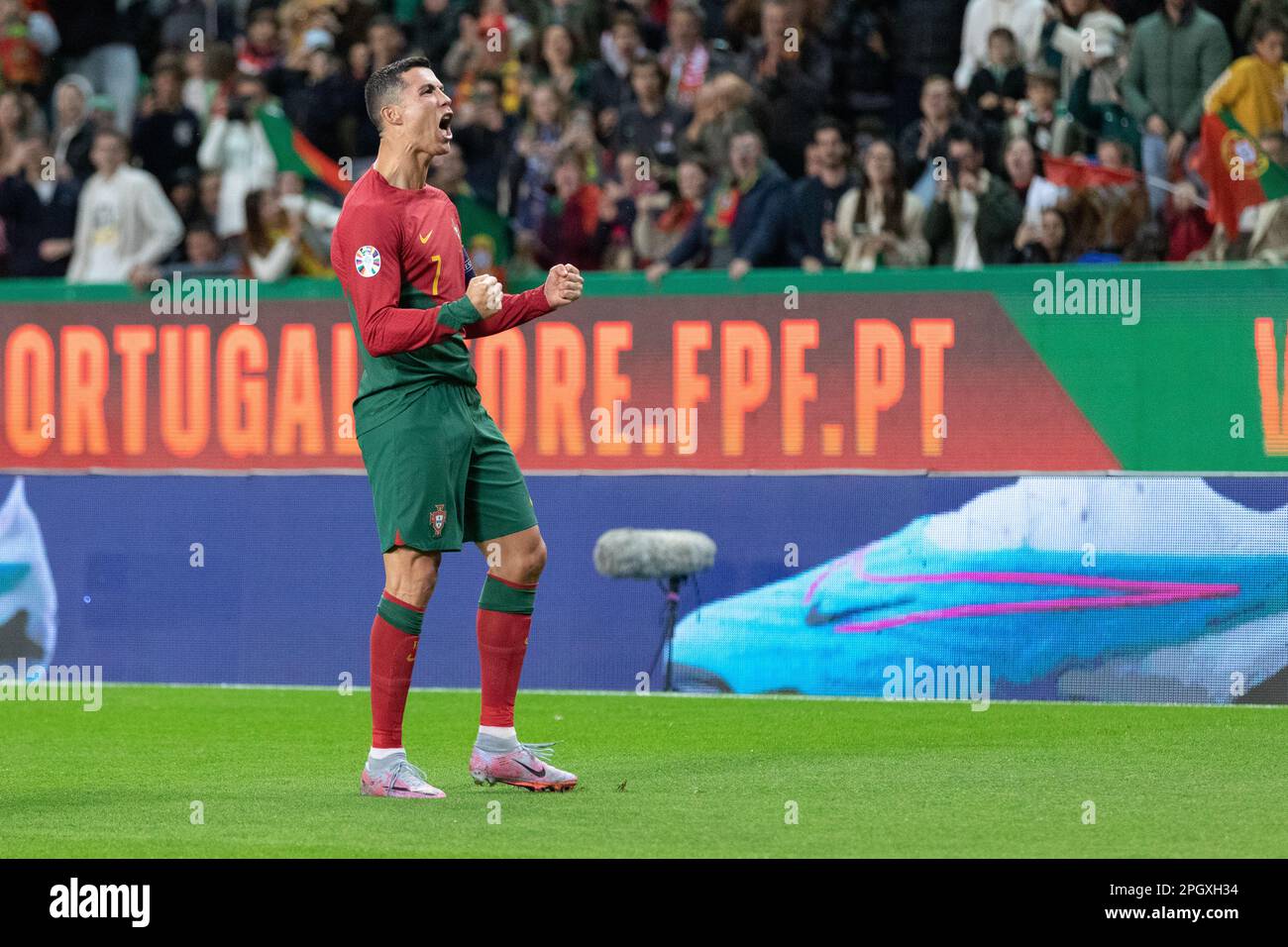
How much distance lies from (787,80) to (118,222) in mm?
4265

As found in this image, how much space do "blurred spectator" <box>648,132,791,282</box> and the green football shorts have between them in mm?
5002

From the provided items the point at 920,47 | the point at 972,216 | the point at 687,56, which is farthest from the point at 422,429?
the point at 920,47

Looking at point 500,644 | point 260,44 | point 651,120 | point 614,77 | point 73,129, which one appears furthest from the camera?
point 260,44

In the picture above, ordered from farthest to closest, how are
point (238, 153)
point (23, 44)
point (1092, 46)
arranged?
point (23, 44)
point (238, 153)
point (1092, 46)

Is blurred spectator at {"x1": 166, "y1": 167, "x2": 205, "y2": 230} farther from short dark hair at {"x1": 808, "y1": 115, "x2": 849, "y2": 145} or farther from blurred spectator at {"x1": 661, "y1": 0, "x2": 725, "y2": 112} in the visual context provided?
short dark hair at {"x1": 808, "y1": 115, "x2": 849, "y2": 145}

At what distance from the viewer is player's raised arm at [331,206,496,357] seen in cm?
741

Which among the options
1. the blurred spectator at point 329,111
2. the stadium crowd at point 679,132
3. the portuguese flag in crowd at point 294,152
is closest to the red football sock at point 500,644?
the stadium crowd at point 679,132

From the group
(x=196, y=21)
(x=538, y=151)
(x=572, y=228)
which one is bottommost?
(x=572, y=228)

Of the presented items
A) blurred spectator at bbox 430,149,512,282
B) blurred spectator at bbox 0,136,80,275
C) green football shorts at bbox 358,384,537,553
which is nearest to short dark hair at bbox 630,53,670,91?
blurred spectator at bbox 430,149,512,282

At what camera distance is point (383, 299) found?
294 inches

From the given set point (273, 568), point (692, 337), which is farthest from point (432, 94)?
point (273, 568)

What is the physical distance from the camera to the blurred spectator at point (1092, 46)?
44.1 feet

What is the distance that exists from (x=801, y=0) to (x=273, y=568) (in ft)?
16.1

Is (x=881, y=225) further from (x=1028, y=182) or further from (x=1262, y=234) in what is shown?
(x=1262, y=234)
